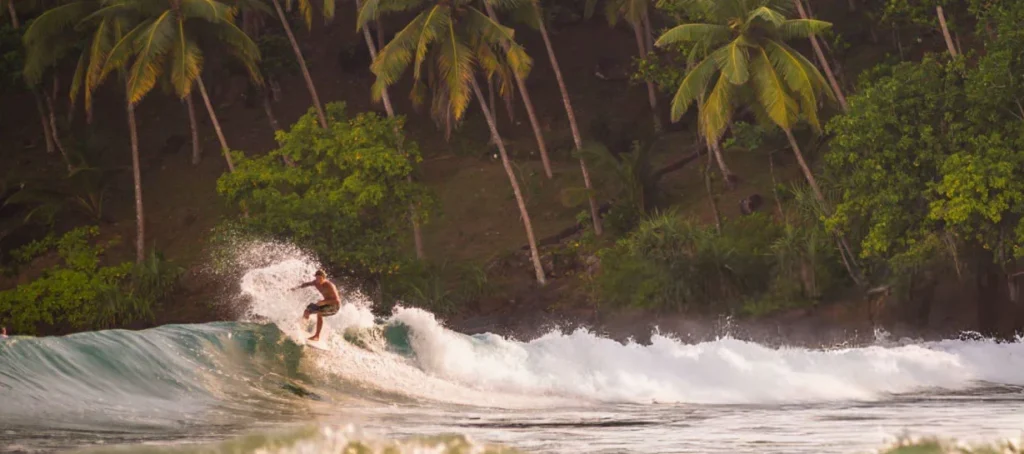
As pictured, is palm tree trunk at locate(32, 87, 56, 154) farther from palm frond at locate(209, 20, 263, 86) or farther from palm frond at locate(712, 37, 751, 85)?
palm frond at locate(712, 37, 751, 85)

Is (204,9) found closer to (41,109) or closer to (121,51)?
(121,51)

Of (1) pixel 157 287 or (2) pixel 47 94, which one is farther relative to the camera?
(2) pixel 47 94

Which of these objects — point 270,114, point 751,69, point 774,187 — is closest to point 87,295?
point 270,114

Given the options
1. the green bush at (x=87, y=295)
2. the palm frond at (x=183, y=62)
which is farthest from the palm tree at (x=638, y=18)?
the green bush at (x=87, y=295)

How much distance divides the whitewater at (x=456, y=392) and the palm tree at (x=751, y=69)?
6.31m

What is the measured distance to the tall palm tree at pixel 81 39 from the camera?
4156 cm

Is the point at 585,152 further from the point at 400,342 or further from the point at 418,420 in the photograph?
the point at 418,420

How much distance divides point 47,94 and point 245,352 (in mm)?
27531

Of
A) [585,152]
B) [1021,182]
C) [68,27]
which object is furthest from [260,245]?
[1021,182]

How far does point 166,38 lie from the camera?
39.8m

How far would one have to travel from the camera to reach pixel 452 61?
37.9 meters

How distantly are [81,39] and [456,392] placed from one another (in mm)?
26321

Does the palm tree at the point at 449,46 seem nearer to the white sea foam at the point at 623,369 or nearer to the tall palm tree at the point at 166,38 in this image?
the tall palm tree at the point at 166,38

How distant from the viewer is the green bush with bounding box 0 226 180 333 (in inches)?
1543
